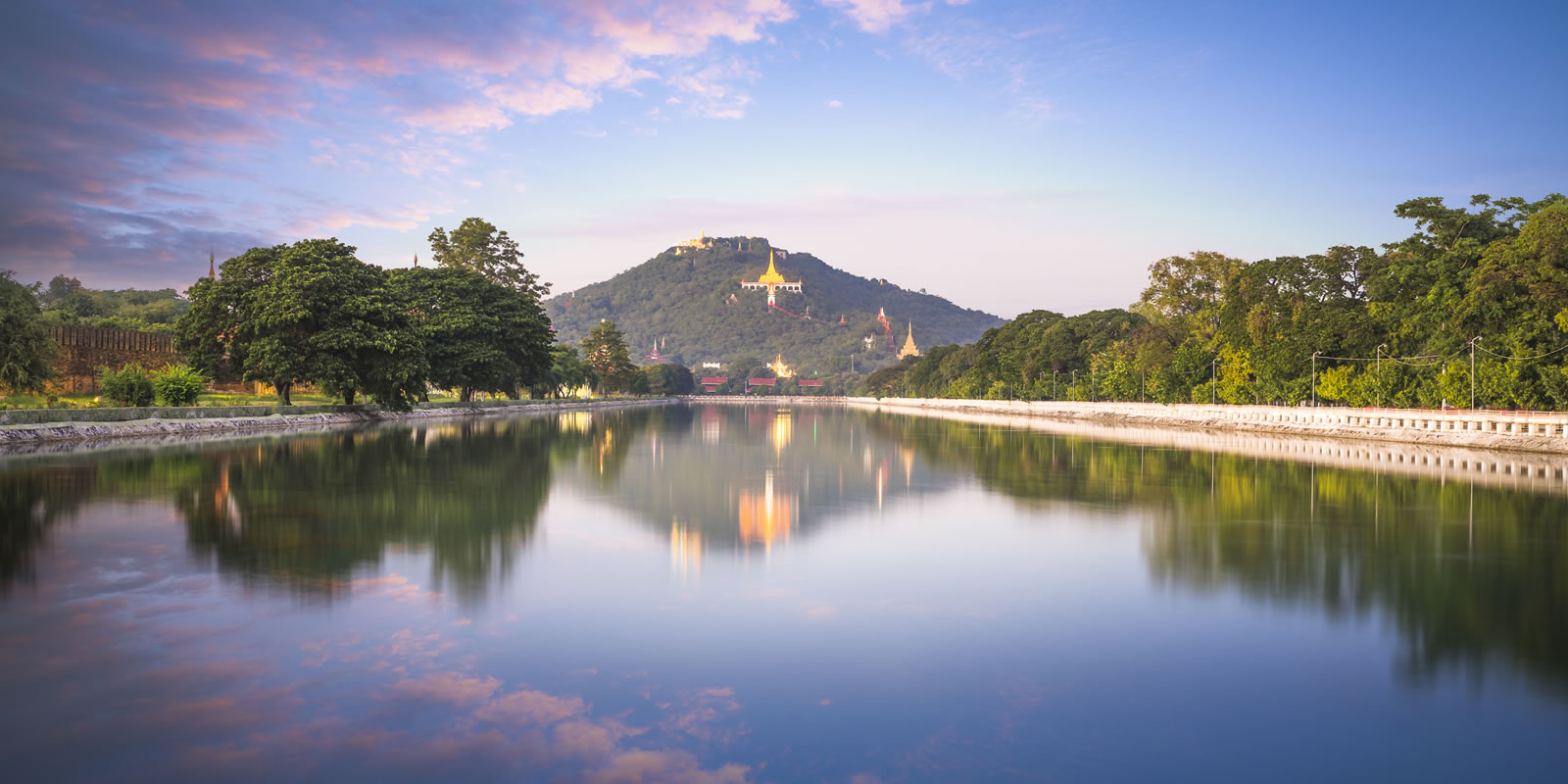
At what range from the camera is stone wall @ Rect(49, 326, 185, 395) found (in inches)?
1741

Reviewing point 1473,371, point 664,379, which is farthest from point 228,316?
point 664,379

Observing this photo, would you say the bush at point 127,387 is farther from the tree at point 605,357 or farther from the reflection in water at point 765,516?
the tree at point 605,357

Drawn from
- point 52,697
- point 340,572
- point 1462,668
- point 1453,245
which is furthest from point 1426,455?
point 52,697

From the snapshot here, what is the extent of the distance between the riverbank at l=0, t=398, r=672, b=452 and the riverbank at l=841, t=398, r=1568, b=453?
41311mm

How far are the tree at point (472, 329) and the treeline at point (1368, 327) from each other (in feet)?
139

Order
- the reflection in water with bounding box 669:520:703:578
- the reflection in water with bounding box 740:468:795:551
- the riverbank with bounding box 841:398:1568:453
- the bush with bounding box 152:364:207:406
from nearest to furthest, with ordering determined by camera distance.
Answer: the reflection in water with bounding box 669:520:703:578
the reflection in water with bounding box 740:468:795:551
the riverbank with bounding box 841:398:1568:453
the bush with bounding box 152:364:207:406

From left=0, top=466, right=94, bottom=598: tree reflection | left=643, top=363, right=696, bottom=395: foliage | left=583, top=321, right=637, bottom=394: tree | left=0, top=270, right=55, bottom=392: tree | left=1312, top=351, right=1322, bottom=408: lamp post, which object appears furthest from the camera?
left=643, top=363, right=696, bottom=395: foliage

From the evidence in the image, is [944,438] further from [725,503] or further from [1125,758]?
[1125,758]

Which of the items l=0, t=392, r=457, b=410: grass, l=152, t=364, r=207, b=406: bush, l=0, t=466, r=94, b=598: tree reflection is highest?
l=152, t=364, r=207, b=406: bush

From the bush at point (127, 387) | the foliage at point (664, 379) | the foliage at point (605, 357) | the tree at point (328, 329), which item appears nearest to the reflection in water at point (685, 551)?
the bush at point (127, 387)

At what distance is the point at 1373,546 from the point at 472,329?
5347 cm

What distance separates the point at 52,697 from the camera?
591 cm

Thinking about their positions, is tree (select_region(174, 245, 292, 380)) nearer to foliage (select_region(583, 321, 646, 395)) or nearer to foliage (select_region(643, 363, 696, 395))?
foliage (select_region(583, 321, 646, 395))

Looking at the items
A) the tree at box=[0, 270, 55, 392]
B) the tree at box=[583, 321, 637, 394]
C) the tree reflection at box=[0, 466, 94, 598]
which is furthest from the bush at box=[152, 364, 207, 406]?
the tree at box=[583, 321, 637, 394]
